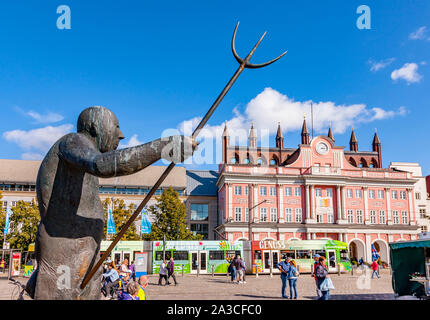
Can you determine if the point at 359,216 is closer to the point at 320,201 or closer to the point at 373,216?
the point at 373,216

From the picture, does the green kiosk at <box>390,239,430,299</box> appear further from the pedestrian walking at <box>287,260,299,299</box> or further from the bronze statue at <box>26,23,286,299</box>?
the bronze statue at <box>26,23,286,299</box>

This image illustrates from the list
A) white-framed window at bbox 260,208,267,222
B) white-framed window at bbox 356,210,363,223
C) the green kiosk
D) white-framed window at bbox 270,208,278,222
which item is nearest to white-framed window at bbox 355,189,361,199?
white-framed window at bbox 356,210,363,223

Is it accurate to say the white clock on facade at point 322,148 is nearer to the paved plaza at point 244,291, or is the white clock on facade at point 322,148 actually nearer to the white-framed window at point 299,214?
the white-framed window at point 299,214

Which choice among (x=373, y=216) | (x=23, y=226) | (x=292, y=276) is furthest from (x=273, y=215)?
(x=292, y=276)

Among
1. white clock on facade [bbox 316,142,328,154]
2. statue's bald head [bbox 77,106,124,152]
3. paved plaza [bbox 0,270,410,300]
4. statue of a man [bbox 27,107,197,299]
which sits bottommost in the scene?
paved plaza [bbox 0,270,410,300]

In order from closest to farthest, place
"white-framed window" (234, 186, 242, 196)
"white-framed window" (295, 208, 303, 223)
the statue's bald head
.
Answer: the statue's bald head → "white-framed window" (234, 186, 242, 196) → "white-framed window" (295, 208, 303, 223)

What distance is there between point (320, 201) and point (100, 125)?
159ft

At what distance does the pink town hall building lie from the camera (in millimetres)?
47469

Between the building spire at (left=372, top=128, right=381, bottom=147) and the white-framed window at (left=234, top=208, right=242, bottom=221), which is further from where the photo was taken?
the building spire at (left=372, top=128, right=381, bottom=147)

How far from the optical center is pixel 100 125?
243cm

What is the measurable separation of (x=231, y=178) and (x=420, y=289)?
36.6 m

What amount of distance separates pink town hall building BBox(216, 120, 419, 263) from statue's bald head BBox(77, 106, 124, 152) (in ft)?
145

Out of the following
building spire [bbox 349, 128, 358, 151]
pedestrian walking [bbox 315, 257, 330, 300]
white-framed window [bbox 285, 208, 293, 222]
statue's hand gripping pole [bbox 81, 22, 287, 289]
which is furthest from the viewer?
building spire [bbox 349, 128, 358, 151]

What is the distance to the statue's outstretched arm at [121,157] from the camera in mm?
1939
